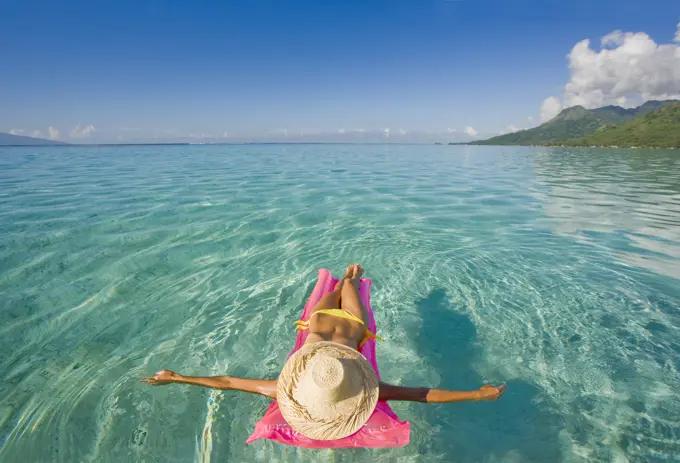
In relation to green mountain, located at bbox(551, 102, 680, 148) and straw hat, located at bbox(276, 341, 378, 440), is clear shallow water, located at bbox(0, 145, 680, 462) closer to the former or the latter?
straw hat, located at bbox(276, 341, 378, 440)

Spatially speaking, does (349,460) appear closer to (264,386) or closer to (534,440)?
(264,386)

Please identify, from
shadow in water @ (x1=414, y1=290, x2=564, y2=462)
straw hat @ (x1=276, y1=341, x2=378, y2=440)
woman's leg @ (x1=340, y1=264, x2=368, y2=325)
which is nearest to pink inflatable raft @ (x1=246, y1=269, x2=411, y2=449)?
straw hat @ (x1=276, y1=341, x2=378, y2=440)

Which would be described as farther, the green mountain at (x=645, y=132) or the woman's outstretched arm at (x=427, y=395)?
the green mountain at (x=645, y=132)

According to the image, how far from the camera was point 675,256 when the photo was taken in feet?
27.3

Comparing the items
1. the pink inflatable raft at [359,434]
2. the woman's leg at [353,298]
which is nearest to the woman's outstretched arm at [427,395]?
the pink inflatable raft at [359,434]

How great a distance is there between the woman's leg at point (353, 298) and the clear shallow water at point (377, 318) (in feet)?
2.77

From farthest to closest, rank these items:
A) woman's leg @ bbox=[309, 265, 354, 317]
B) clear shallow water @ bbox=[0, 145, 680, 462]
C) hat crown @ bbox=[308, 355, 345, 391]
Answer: woman's leg @ bbox=[309, 265, 354, 317]
clear shallow water @ bbox=[0, 145, 680, 462]
hat crown @ bbox=[308, 355, 345, 391]

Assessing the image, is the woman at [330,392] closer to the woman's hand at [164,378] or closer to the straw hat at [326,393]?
the straw hat at [326,393]

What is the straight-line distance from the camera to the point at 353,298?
5.21 metres

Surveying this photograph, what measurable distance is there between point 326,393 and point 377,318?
3653 millimetres

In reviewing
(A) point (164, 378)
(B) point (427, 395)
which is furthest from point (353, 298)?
(A) point (164, 378)

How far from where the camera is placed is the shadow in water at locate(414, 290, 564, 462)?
143 inches

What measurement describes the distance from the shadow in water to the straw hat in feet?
5.17

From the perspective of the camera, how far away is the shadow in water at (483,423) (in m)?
3.64
